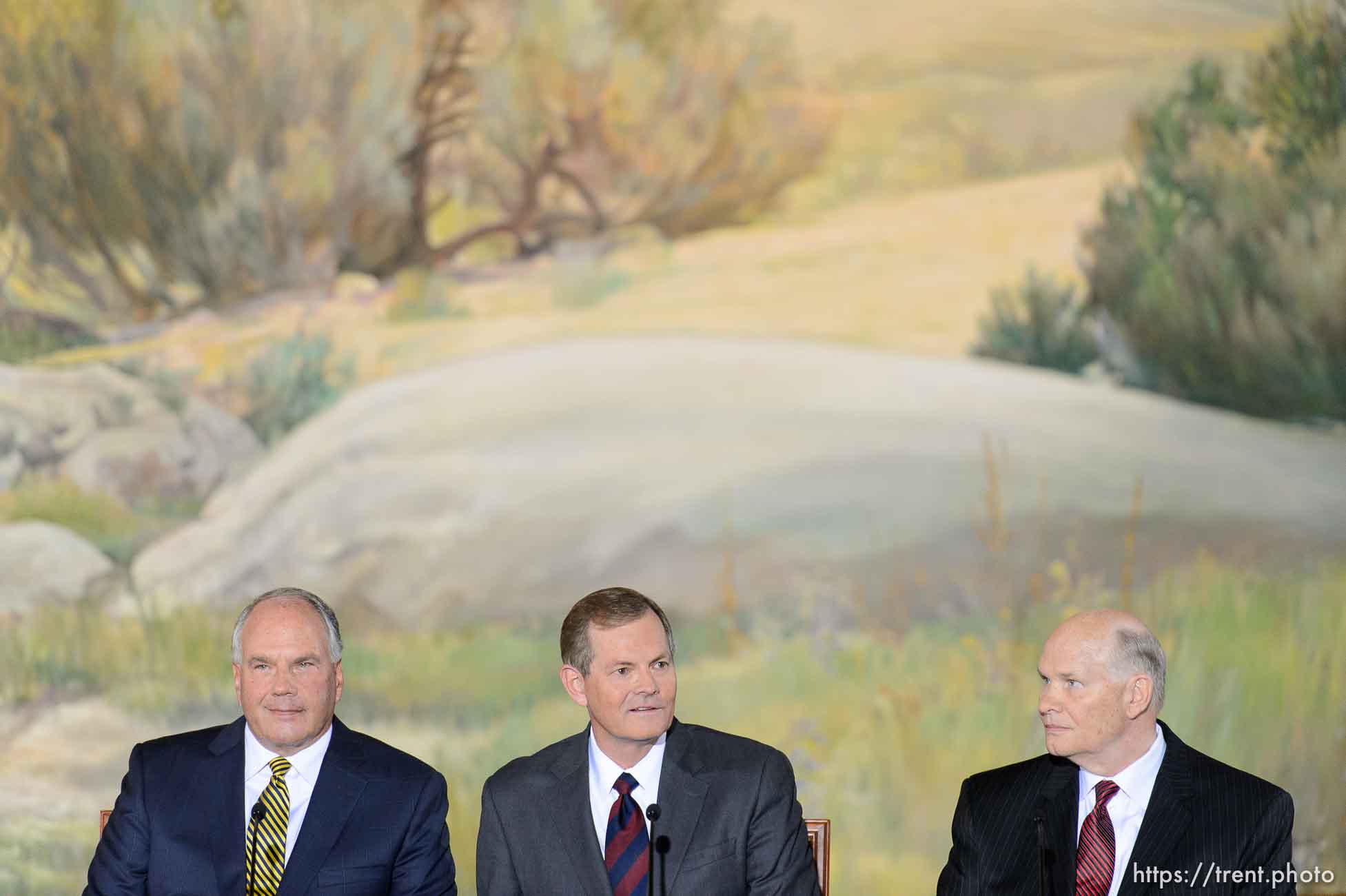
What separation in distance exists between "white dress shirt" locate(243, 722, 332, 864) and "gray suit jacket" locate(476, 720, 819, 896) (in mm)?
341

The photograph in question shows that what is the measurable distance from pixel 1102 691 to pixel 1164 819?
245 millimetres

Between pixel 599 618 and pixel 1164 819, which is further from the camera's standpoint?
pixel 599 618

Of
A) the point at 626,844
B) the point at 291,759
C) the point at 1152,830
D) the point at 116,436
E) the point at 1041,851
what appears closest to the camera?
the point at 1041,851

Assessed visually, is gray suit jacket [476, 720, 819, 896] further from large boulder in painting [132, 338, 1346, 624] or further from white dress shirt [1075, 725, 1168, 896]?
large boulder in painting [132, 338, 1346, 624]

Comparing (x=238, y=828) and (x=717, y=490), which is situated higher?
(x=717, y=490)

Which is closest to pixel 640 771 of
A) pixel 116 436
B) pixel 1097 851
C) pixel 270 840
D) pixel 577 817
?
pixel 577 817

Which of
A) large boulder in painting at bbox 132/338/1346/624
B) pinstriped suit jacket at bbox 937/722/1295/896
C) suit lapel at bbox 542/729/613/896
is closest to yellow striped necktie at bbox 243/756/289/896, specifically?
suit lapel at bbox 542/729/613/896

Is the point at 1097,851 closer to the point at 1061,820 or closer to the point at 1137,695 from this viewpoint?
the point at 1061,820

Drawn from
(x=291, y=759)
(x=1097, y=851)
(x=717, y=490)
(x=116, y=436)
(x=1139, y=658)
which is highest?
(x=116, y=436)

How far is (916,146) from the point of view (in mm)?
4770

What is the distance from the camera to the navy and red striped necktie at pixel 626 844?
2.60 m

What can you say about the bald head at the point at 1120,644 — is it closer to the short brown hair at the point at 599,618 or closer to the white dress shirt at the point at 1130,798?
the white dress shirt at the point at 1130,798

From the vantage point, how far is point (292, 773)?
2.78 m

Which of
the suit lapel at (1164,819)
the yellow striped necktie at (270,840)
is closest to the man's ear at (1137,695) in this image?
the suit lapel at (1164,819)
